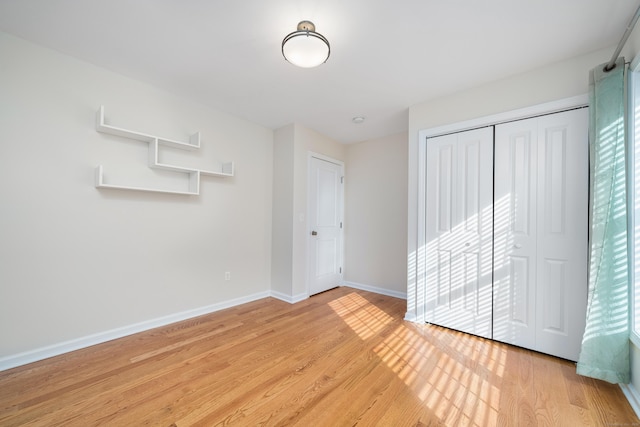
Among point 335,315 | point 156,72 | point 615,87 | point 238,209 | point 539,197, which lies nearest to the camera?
point 615,87

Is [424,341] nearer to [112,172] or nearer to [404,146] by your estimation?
[404,146]

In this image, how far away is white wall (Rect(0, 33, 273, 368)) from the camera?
2.04 meters

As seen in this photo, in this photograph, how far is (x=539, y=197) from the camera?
89.0 inches

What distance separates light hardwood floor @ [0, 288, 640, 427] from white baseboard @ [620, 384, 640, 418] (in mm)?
32

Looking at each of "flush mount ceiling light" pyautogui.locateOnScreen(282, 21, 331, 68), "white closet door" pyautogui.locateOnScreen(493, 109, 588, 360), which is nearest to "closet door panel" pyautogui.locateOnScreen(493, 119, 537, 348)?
"white closet door" pyautogui.locateOnScreen(493, 109, 588, 360)

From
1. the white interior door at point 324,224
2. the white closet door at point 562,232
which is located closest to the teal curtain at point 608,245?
the white closet door at point 562,232

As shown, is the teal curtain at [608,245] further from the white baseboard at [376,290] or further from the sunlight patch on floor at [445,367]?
the white baseboard at [376,290]

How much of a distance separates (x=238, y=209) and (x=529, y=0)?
11.0ft

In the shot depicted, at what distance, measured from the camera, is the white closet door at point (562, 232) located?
209 centimetres

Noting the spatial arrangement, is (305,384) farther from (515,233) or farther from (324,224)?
(324,224)

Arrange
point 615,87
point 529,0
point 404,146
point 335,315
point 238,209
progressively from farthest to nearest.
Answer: point 404,146, point 238,209, point 335,315, point 615,87, point 529,0

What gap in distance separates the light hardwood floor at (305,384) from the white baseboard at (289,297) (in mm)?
882

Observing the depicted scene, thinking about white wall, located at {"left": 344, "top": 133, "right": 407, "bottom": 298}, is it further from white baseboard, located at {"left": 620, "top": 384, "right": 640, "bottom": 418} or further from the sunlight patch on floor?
white baseboard, located at {"left": 620, "top": 384, "right": 640, "bottom": 418}

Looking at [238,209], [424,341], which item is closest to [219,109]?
[238,209]
